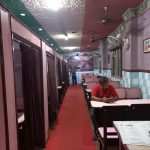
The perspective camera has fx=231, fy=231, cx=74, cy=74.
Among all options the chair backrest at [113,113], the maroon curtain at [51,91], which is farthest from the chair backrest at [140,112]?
the maroon curtain at [51,91]

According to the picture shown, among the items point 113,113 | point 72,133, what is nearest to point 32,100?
point 113,113

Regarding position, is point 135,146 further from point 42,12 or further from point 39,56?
point 42,12

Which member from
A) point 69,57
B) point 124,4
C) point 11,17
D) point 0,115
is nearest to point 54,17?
point 124,4

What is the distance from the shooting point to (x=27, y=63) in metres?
3.60

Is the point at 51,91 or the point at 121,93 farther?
the point at 51,91

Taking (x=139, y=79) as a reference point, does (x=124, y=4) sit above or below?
above

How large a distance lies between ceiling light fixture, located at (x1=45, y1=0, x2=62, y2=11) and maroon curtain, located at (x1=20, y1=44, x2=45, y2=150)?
1373mm

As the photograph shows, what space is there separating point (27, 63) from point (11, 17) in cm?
108

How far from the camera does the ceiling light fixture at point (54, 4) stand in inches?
210

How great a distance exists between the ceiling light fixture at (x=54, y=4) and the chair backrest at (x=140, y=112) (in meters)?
3.16

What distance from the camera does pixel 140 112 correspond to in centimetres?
344

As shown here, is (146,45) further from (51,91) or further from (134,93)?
(51,91)

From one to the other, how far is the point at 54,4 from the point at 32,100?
2.67 metres

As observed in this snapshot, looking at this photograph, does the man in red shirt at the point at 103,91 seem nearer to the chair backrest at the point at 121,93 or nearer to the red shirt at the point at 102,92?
the red shirt at the point at 102,92
